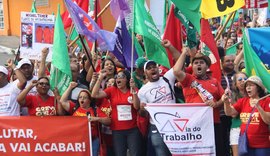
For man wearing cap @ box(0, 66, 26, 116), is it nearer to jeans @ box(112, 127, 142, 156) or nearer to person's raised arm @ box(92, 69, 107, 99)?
person's raised arm @ box(92, 69, 107, 99)

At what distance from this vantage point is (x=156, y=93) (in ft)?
24.1

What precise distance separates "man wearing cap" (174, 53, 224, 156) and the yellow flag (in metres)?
0.93

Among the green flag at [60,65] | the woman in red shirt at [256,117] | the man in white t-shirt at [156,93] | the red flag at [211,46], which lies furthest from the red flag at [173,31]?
the woman in red shirt at [256,117]

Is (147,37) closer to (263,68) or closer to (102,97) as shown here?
(102,97)

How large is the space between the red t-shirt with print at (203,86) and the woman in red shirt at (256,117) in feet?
0.97

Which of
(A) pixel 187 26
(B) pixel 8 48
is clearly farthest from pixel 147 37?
(B) pixel 8 48

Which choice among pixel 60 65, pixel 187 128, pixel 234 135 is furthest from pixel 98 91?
pixel 234 135

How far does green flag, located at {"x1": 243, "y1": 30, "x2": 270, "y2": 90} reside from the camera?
6930 mm

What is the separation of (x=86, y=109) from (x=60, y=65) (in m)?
0.73

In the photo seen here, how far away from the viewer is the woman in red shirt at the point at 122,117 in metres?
7.57

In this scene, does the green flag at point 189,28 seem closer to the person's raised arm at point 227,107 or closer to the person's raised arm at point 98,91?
the person's raised arm at point 98,91

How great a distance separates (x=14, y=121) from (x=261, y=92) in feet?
10.7

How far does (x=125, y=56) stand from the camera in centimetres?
897

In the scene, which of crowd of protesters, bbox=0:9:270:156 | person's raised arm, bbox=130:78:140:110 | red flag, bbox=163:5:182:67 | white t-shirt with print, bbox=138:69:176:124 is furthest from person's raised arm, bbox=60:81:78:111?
red flag, bbox=163:5:182:67
